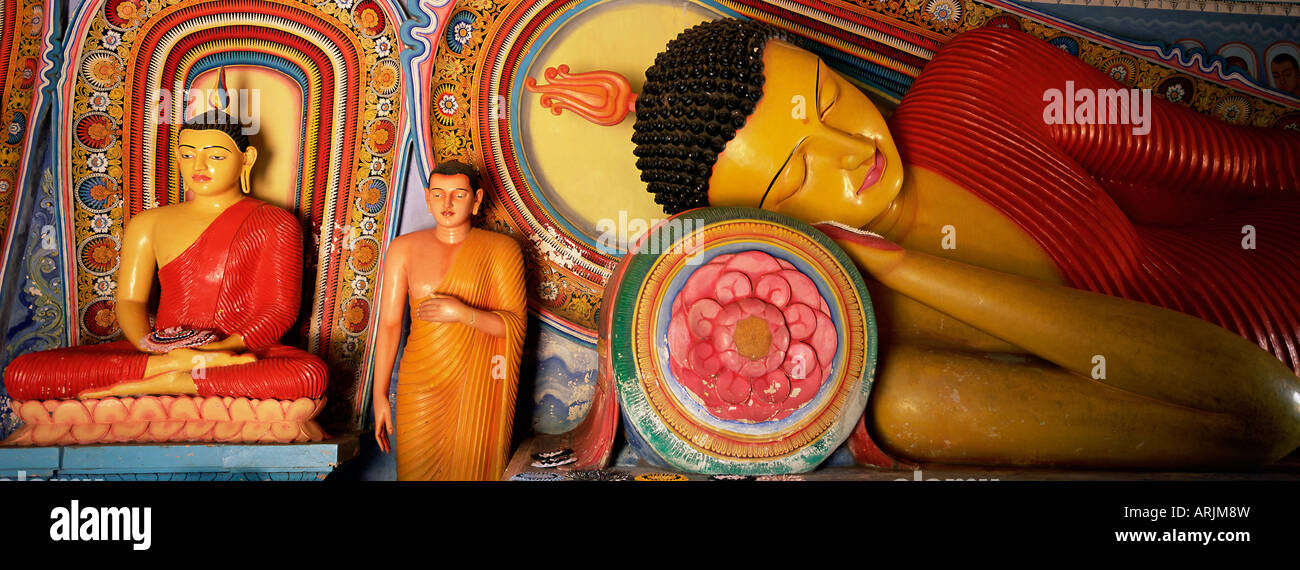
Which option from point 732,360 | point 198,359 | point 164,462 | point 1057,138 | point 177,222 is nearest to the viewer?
point 732,360

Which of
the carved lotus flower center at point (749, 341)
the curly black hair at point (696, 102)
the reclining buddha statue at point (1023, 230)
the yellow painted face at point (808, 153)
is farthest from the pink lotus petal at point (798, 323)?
the curly black hair at point (696, 102)

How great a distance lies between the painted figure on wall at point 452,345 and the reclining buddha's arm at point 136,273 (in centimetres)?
91

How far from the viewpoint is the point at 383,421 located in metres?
2.89

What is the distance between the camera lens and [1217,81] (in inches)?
133

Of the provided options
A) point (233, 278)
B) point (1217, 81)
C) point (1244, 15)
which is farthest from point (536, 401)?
point (1244, 15)

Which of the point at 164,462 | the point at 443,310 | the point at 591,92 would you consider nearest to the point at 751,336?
the point at 443,310

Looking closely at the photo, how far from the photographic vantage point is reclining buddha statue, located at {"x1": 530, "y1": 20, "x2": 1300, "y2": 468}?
7.73 feet

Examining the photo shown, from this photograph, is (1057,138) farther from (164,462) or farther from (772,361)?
(164,462)

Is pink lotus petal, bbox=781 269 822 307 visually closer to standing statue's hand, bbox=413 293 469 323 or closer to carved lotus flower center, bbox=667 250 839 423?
carved lotus flower center, bbox=667 250 839 423

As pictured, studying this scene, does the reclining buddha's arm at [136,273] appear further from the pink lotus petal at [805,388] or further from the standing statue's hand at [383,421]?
the pink lotus petal at [805,388]

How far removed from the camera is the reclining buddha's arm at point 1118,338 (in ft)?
7.56

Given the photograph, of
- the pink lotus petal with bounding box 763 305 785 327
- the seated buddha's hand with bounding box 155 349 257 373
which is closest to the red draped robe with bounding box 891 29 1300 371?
the pink lotus petal with bounding box 763 305 785 327

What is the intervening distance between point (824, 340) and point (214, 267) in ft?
7.30

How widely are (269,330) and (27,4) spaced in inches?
66.7
